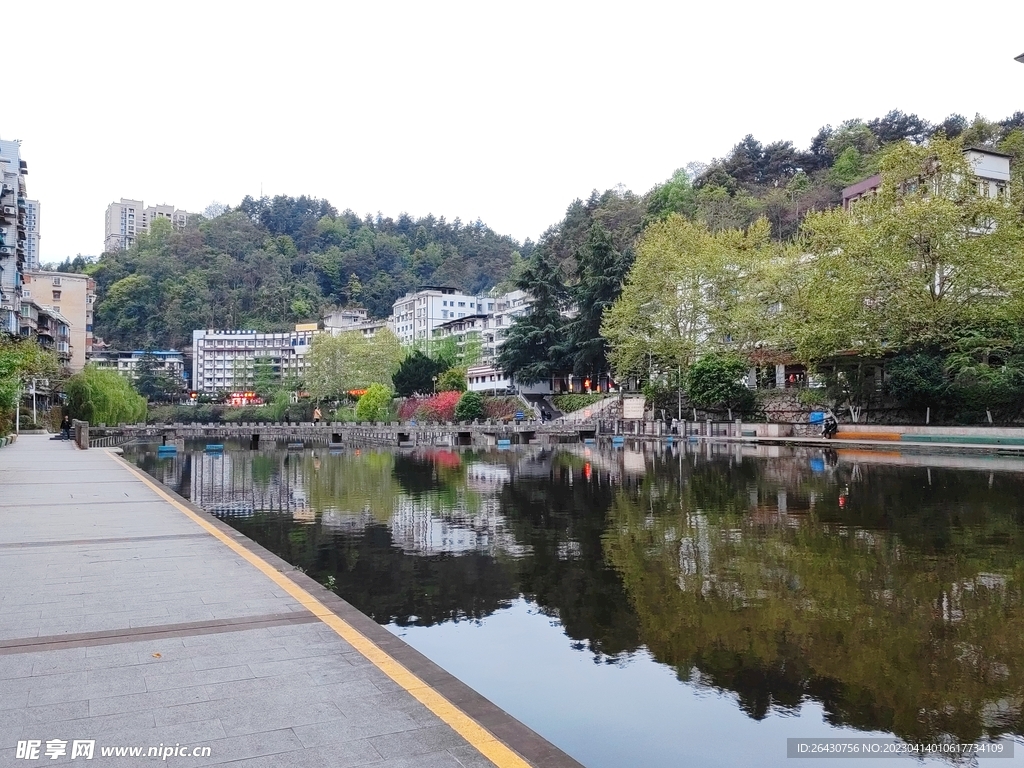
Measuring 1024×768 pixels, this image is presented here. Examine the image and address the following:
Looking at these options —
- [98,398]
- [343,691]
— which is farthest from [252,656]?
[98,398]

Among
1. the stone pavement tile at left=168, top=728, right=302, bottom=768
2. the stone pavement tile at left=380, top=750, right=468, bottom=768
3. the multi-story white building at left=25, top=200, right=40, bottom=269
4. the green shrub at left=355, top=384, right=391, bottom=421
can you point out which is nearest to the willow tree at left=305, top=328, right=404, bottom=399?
the green shrub at left=355, top=384, right=391, bottom=421

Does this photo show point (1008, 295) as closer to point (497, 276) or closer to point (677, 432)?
point (677, 432)

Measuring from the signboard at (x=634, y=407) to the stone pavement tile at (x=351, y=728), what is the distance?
54025mm

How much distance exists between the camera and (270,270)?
156 m

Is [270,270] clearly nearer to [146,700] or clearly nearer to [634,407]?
[634,407]

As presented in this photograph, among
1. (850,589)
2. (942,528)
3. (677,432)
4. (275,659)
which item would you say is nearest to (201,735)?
(275,659)

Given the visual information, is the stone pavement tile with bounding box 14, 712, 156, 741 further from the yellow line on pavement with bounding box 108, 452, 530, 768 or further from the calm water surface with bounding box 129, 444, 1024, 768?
the calm water surface with bounding box 129, 444, 1024, 768

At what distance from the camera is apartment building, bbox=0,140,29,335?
5784cm

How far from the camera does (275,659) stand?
209 inches

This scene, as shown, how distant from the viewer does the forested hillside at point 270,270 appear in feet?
476

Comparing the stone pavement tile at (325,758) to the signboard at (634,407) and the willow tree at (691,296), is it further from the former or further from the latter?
the signboard at (634,407)

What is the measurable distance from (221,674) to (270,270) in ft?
523

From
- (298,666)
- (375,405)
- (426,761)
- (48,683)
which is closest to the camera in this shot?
(426,761)

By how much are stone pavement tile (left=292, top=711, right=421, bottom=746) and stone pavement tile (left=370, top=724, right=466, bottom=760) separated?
0.06 metres
